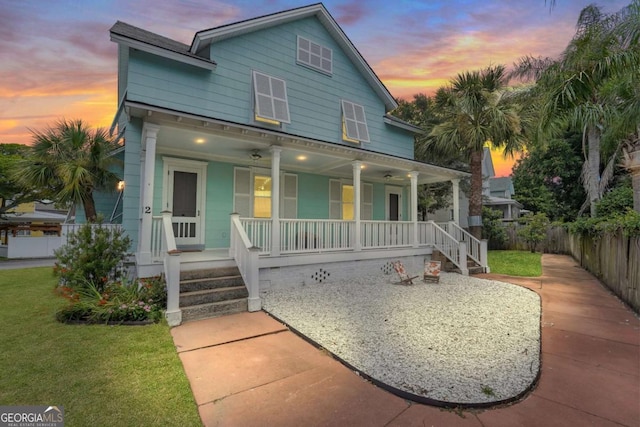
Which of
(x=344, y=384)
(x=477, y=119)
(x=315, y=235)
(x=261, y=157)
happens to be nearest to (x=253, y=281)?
(x=315, y=235)

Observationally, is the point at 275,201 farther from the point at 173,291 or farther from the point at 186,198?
the point at 173,291

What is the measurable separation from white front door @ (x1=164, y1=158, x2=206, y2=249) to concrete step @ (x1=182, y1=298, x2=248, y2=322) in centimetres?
316

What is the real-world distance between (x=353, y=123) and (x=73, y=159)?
8.73 metres

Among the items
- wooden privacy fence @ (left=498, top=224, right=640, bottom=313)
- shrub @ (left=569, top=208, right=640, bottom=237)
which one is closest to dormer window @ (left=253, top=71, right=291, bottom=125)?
shrub @ (left=569, top=208, right=640, bottom=237)

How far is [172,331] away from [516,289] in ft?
27.4

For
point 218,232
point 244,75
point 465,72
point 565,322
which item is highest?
point 465,72

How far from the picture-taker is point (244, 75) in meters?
9.02

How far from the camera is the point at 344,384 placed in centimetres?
318

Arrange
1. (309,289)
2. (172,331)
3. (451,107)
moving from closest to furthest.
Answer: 1. (172,331)
2. (309,289)
3. (451,107)

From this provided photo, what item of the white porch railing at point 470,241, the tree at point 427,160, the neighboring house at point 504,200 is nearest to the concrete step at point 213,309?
the white porch railing at point 470,241

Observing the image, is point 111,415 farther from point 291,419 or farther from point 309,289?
point 309,289

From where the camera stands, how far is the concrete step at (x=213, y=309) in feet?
16.7

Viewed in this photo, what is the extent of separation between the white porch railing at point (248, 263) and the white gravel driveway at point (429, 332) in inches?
12.6

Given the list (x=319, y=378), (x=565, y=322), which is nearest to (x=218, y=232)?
(x=319, y=378)
